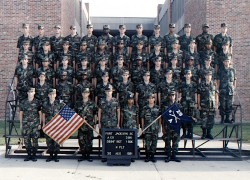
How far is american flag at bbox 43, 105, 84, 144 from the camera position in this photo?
9.62 m

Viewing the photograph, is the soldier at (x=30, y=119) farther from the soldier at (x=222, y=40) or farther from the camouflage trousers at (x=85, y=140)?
the soldier at (x=222, y=40)

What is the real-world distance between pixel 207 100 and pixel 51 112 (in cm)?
428

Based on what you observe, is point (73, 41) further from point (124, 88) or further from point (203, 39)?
point (203, 39)

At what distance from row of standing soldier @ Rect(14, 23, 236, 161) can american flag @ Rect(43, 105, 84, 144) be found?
0.24 m

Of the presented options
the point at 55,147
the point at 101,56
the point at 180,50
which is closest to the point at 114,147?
the point at 55,147

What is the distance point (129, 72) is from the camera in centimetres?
1098

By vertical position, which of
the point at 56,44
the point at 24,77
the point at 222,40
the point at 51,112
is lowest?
the point at 51,112

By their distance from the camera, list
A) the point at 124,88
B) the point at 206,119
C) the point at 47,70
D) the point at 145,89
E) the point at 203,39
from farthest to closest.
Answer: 1. the point at 203,39
2. the point at 47,70
3. the point at 206,119
4. the point at 124,88
5. the point at 145,89

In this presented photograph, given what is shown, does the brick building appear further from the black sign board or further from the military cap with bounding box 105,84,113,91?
the black sign board

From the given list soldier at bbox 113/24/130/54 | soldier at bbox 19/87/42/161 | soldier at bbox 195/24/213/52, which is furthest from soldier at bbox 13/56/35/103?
soldier at bbox 195/24/213/52

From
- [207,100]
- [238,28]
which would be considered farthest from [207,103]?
[238,28]

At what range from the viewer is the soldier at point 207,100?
34.1ft

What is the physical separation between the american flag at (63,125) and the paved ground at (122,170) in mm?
730

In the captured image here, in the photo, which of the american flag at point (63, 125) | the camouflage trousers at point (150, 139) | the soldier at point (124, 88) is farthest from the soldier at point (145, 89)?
the american flag at point (63, 125)
